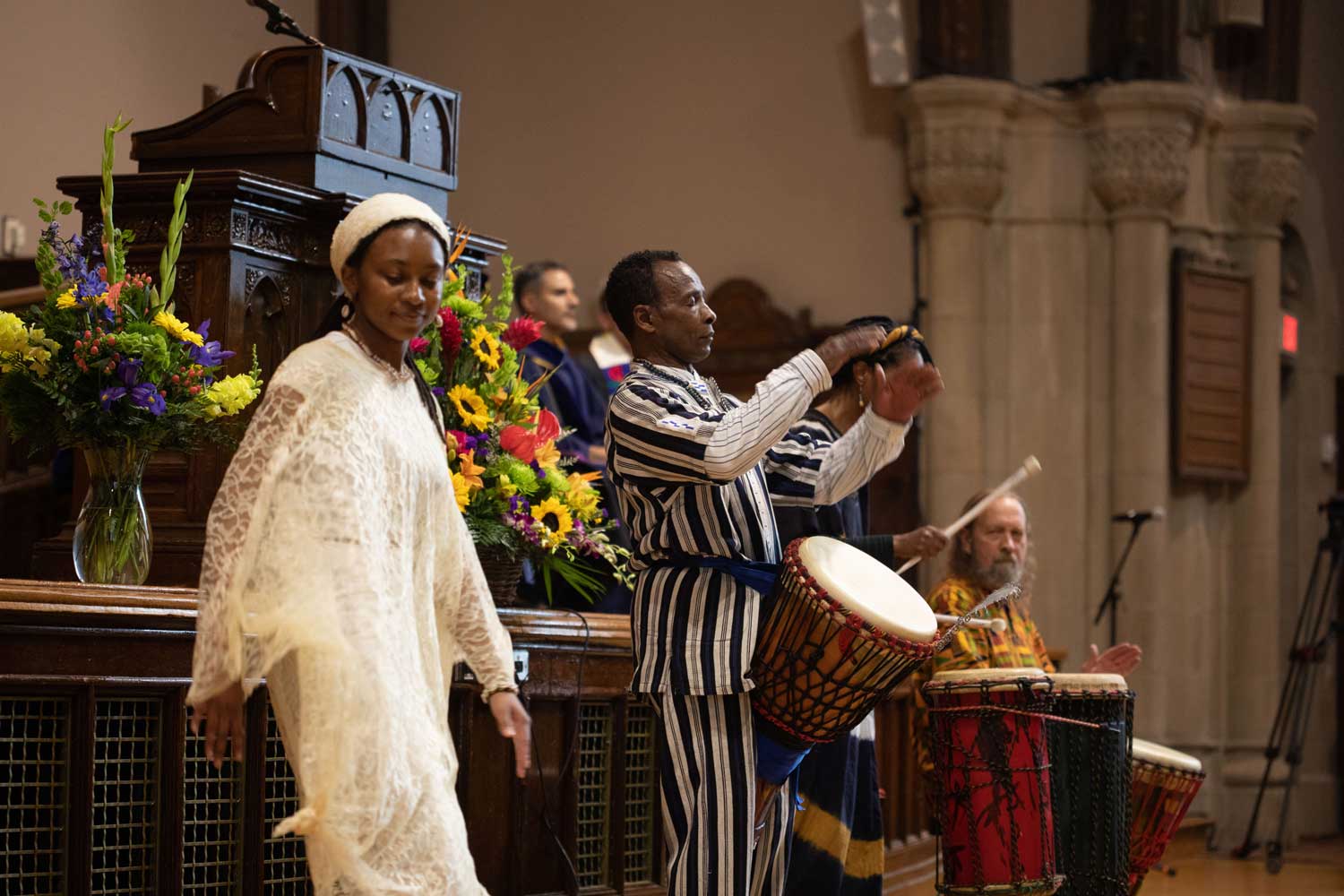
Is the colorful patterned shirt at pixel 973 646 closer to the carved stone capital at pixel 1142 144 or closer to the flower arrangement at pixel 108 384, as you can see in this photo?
the flower arrangement at pixel 108 384

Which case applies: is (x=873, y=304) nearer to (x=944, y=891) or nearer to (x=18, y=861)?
(x=944, y=891)

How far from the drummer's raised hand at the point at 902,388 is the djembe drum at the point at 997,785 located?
86 cm

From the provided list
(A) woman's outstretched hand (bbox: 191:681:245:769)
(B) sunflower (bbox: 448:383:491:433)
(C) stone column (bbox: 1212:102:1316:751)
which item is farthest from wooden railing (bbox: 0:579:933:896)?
(C) stone column (bbox: 1212:102:1316:751)

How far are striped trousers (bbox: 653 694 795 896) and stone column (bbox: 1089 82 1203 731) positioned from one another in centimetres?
625

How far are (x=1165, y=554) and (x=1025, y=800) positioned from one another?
5.50m

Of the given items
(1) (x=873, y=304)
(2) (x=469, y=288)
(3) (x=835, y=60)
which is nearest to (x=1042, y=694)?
(2) (x=469, y=288)

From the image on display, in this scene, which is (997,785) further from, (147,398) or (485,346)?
(147,398)

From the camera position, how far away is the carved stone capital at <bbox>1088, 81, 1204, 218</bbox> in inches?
372

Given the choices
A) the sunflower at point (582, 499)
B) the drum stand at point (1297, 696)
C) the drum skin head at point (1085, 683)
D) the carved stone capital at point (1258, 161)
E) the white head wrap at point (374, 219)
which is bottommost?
the drum stand at point (1297, 696)

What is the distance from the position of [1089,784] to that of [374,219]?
8.63 feet

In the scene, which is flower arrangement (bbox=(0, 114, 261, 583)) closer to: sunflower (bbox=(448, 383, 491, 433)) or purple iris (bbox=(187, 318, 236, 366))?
purple iris (bbox=(187, 318, 236, 366))

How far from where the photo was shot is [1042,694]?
4.56 metres

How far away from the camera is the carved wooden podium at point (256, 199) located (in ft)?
15.0

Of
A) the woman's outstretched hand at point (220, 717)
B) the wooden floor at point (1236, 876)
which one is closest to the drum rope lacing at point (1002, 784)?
the wooden floor at point (1236, 876)
